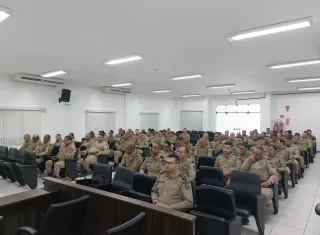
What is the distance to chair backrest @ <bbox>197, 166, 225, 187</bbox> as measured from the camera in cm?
400

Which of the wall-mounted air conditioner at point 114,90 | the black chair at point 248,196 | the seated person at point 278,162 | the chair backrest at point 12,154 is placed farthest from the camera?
the wall-mounted air conditioner at point 114,90

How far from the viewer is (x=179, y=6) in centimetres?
312

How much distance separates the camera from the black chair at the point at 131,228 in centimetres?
169

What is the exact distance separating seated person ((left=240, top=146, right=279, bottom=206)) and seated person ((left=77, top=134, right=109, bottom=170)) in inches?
155

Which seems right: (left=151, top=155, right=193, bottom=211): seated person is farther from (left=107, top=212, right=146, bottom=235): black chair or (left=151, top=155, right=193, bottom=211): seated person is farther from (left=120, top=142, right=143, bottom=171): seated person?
(left=120, top=142, right=143, bottom=171): seated person

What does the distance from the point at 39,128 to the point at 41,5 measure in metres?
6.77

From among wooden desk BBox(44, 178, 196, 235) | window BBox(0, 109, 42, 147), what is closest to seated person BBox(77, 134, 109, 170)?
window BBox(0, 109, 42, 147)

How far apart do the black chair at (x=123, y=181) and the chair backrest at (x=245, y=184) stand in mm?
1558

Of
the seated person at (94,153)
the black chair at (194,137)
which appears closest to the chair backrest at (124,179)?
the seated person at (94,153)

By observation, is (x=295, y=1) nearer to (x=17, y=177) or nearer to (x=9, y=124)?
(x=17, y=177)

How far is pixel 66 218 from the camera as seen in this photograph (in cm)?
224

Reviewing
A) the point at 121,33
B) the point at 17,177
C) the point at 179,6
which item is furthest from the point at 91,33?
the point at 17,177

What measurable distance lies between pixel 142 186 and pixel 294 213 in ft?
9.10

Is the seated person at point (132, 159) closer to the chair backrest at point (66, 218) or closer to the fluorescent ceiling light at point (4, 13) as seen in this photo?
the chair backrest at point (66, 218)
